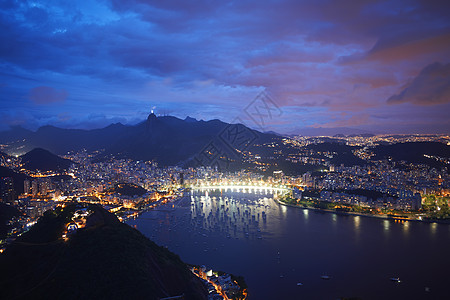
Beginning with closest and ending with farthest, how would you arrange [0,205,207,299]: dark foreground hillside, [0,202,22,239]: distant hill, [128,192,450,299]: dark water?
1. [0,205,207,299]: dark foreground hillside
2. [128,192,450,299]: dark water
3. [0,202,22,239]: distant hill

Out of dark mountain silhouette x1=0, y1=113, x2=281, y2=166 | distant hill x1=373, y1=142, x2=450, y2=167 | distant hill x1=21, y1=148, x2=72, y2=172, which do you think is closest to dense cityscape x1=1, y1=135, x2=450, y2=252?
distant hill x1=21, y1=148, x2=72, y2=172

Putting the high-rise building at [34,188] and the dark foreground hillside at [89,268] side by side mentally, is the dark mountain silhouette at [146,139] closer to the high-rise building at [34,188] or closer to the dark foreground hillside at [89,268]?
the high-rise building at [34,188]

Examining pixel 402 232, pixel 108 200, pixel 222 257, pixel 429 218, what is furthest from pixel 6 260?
pixel 429 218

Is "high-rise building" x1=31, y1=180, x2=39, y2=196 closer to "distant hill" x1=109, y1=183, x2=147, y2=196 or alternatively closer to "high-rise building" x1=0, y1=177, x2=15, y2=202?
"high-rise building" x1=0, y1=177, x2=15, y2=202

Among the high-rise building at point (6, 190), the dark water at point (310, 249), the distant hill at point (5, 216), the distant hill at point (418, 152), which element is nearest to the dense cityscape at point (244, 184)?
the high-rise building at point (6, 190)

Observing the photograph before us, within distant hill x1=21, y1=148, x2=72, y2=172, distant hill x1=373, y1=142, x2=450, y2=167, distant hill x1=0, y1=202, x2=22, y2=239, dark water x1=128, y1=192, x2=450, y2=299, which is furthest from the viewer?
distant hill x1=373, y1=142, x2=450, y2=167

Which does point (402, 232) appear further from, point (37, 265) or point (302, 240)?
point (37, 265)

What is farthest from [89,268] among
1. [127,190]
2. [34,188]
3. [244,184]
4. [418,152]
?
[418,152]

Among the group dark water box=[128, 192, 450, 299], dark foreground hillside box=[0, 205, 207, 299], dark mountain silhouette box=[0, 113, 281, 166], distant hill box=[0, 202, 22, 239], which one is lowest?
dark water box=[128, 192, 450, 299]
